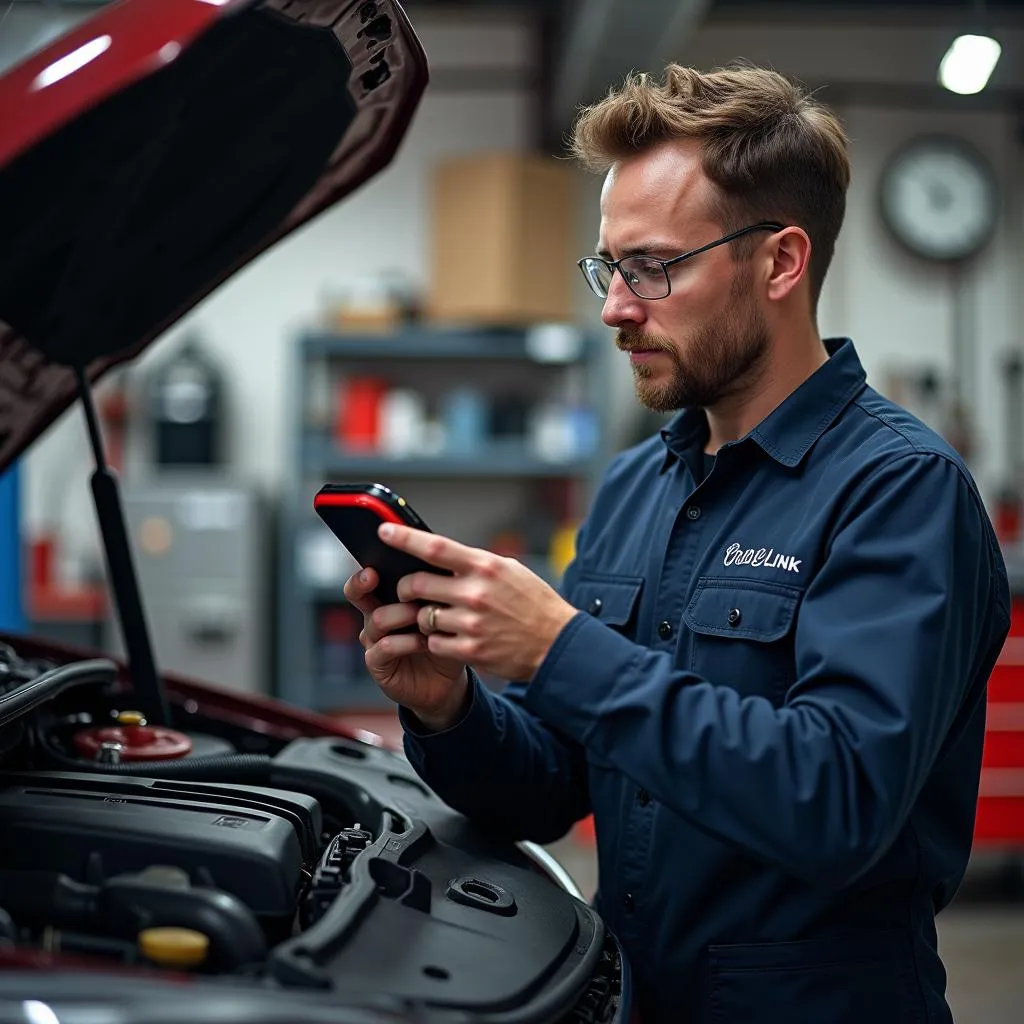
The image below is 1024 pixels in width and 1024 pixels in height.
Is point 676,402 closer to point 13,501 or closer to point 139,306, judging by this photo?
point 139,306

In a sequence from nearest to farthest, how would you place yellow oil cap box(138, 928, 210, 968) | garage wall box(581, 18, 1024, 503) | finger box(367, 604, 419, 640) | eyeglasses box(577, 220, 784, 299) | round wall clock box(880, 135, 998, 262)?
yellow oil cap box(138, 928, 210, 968) < finger box(367, 604, 419, 640) < eyeglasses box(577, 220, 784, 299) < round wall clock box(880, 135, 998, 262) < garage wall box(581, 18, 1024, 503)

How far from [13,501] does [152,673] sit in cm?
193

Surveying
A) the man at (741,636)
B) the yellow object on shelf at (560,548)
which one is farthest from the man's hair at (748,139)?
the yellow object on shelf at (560,548)

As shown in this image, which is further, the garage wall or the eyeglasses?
the garage wall

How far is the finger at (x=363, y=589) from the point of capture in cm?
112

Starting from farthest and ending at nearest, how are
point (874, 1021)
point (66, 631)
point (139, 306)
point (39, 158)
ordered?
point (66, 631) → point (139, 306) → point (874, 1021) → point (39, 158)

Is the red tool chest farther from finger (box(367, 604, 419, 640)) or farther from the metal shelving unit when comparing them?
finger (box(367, 604, 419, 640))

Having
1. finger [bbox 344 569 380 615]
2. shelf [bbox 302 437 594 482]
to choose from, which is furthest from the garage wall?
finger [bbox 344 569 380 615]

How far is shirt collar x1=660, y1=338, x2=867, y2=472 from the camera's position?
1.27 metres

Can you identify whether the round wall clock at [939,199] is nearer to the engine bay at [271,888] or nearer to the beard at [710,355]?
the beard at [710,355]

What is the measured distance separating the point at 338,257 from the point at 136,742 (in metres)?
4.74

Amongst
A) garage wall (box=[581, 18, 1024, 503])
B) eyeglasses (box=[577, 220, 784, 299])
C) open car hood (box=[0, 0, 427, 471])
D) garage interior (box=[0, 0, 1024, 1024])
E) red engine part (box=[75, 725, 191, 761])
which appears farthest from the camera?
garage wall (box=[581, 18, 1024, 503])

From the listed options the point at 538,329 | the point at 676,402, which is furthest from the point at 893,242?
the point at 676,402

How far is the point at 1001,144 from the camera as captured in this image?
19.4 ft
